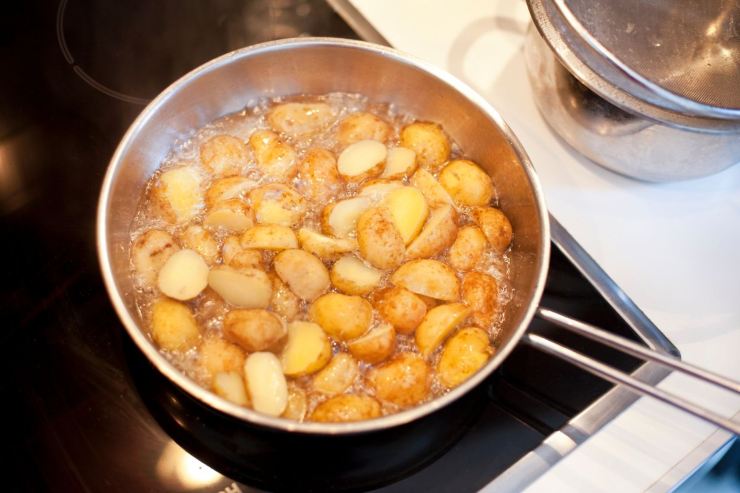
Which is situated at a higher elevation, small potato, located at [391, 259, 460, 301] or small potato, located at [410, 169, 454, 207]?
small potato, located at [410, 169, 454, 207]

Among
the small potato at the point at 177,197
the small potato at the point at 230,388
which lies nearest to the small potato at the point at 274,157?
the small potato at the point at 177,197

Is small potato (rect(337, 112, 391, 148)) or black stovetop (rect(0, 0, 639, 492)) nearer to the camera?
black stovetop (rect(0, 0, 639, 492))

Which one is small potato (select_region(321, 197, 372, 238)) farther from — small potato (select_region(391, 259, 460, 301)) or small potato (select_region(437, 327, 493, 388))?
small potato (select_region(437, 327, 493, 388))

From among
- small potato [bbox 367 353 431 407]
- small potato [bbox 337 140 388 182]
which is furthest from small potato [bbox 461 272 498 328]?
small potato [bbox 337 140 388 182]

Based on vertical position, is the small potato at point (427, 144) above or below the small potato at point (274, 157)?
above

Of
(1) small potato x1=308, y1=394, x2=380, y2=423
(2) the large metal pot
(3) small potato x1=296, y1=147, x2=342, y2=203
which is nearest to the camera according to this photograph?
(1) small potato x1=308, y1=394, x2=380, y2=423

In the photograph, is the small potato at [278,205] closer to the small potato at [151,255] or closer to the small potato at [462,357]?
the small potato at [151,255]
